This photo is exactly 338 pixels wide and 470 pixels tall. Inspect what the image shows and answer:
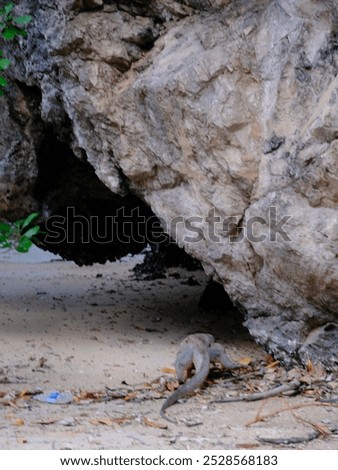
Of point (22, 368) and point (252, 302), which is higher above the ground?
point (252, 302)

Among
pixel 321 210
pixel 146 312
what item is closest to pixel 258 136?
pixel 321 210

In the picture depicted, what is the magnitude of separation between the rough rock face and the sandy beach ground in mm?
754

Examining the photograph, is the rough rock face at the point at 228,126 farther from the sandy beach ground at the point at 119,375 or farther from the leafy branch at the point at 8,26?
the sandy beach ground at the point at 119,375

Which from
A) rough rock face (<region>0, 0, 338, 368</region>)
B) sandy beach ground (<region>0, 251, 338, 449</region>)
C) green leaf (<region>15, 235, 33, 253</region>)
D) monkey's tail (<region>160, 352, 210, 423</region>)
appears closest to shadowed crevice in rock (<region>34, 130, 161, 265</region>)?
sandy beach ground (<region>0, 251, 338, 449</region>)

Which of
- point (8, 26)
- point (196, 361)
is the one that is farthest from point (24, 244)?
point (8, 26)

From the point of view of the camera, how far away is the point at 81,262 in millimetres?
8961

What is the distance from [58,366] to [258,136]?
2.22 m

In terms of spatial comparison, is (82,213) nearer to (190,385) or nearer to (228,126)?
Answer: (228,126)

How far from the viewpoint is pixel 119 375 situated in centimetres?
534

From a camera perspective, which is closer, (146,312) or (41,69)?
(41,69)

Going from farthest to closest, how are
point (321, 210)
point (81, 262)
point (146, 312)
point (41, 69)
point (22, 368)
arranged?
point (81, 262), point (146, 312), point (41, 69), point (22, 368), point (321, 210)

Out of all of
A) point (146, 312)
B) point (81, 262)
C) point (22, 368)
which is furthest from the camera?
point (81, 262)

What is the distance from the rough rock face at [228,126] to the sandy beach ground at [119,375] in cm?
75

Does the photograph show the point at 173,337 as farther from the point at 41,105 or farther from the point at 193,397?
the point at 41,105
